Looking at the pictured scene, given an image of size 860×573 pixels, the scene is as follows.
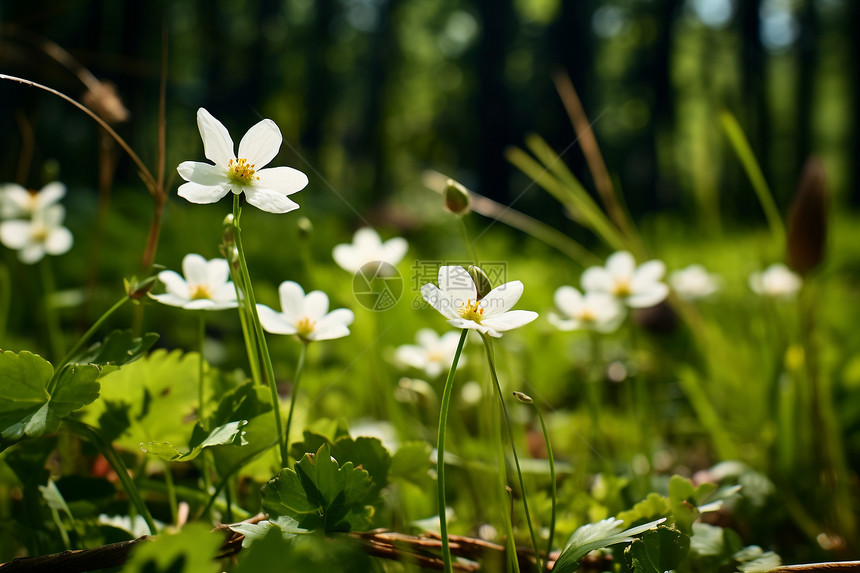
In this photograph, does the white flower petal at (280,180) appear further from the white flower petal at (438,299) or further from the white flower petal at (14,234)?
the white flower petal at (14,234)

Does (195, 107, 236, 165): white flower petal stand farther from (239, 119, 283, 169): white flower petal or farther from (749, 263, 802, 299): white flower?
(749, 263, 802, 299): white flower

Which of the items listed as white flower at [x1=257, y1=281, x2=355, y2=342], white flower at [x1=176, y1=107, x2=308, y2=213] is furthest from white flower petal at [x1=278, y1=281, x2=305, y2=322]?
white flower at [x1=176, y1=107, x2=308, y2=213]

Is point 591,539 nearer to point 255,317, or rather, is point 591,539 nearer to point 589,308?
point 255,317

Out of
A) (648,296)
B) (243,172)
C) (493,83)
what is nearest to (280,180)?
(243,172)

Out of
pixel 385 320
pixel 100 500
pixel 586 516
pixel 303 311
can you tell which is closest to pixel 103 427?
pixel 100 500

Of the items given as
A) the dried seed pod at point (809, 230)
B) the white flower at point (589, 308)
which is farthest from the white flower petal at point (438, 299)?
the dried seed pod at point (809, 230)

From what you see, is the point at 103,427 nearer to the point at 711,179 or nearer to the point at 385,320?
the point at 385,320

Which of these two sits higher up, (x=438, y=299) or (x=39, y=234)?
(x=39, y=234)
